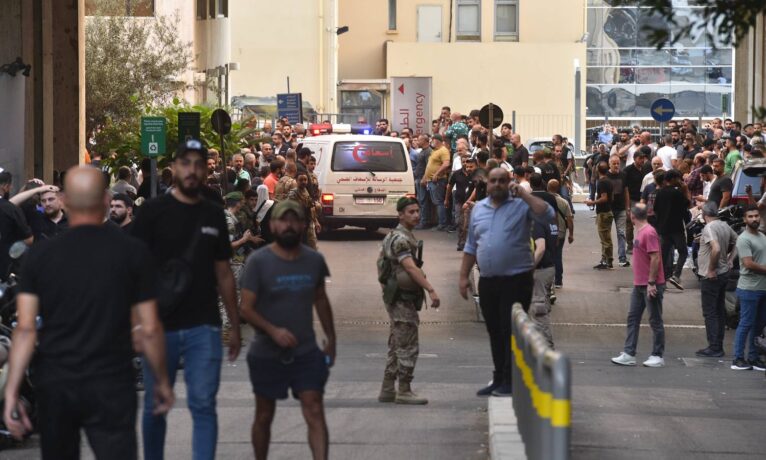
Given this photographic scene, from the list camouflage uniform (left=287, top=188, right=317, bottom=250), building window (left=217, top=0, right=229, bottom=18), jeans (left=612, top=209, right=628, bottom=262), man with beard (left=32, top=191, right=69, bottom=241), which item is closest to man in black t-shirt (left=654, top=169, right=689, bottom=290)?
jeans (left=612, top=209, right=628, bottom=262)

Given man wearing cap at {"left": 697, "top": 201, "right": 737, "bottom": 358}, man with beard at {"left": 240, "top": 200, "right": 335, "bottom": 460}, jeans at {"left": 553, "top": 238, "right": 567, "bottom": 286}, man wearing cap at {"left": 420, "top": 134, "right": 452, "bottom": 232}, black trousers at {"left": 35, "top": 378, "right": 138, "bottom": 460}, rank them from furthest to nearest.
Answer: man wearing cap at {"left": 420, "top": 134, "right": 452, "bottom": 232}
jeans at {"left": 553, "top": 238, "right": 567, "bottom": 286}
man wearing cap at {"left": 697, "top": 201, "right": 737, "bottom": 358}
man with beard at {"left": 240, "top": 200, "right": 335, "bottom": 460}
black trousers at {"left": 35, "top": 378, "right": 138, "bottom": 460}

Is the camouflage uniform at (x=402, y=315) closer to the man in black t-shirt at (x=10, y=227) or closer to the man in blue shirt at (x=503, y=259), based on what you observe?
the man in blue shirt at (x=503, y=259)

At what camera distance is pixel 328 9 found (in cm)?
6034

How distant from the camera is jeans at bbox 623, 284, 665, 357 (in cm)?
1714

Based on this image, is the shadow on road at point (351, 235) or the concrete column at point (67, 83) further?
the shadow on road at point (351, 235)

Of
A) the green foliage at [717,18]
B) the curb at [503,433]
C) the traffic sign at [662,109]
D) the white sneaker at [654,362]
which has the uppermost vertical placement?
the traffic sign at [662,109]

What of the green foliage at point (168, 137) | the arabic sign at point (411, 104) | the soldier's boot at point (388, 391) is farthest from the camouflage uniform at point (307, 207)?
the arabic sign at point (411, 104)

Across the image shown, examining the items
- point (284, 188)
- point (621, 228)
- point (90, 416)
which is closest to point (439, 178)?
point (621, 228)

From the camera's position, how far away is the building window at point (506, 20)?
230ft

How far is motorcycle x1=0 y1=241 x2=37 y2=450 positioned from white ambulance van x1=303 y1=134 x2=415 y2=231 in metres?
16.7

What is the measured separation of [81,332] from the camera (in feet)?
22.4

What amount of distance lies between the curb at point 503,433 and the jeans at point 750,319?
18.9ft

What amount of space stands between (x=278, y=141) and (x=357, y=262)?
7.17m

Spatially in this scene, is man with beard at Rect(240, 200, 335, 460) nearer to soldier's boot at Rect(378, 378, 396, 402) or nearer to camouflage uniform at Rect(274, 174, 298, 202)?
soldier's boot at Rect(378, 378, 396, 402)
